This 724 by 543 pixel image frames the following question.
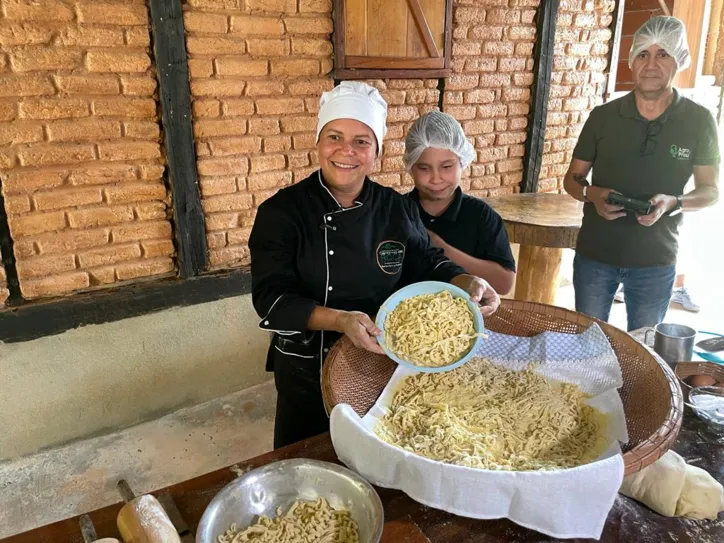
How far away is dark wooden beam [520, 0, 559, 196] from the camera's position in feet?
15.8

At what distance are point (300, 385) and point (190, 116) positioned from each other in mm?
1970

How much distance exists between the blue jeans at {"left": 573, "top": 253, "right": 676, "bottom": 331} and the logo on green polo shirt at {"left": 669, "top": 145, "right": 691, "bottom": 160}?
0.59m

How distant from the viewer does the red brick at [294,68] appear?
11.6 ft

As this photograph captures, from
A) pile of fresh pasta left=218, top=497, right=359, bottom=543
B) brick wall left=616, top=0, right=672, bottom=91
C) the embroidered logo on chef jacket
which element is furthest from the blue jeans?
brick wall left=616, top=0, right=672, bottom=91

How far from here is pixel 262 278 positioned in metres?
1.89

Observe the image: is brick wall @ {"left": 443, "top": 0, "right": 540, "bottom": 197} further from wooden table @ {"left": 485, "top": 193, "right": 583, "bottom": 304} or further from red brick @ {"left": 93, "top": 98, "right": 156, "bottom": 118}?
red brick @ {"left": 93, "top": 98, "right": 156, "bottom": 118}

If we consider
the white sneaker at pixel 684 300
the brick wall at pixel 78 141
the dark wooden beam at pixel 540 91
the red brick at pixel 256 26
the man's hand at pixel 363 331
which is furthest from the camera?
the white sneaker at pixel 684 300

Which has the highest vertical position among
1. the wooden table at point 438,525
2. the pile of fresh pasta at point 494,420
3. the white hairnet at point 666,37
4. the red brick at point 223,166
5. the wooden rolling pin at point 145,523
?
the white hairnet at point 666,37

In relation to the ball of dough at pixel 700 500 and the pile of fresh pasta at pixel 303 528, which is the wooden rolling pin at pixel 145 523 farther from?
the ball of dough at pixel 700 500

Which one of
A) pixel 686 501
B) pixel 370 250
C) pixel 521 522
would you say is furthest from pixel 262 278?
pixel 686 501

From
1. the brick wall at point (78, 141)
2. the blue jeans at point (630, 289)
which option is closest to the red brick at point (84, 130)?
the brick wall at point (78, 141)

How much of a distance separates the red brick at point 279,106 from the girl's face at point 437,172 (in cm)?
150

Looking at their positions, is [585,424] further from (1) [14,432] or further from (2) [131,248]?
(1) [14,432]

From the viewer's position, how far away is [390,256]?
2.08 meters
